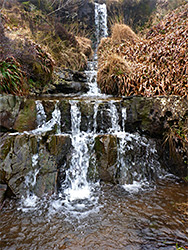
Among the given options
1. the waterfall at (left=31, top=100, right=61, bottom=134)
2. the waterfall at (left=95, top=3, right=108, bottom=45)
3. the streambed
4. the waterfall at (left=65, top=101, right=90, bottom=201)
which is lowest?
the streambed

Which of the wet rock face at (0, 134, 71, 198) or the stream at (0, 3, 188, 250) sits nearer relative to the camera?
the stream at (0, 3, 188, 250)

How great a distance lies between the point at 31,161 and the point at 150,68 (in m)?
4.13

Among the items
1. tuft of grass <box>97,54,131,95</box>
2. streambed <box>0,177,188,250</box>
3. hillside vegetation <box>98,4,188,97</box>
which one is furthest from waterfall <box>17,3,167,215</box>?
tuft of grass <box>97,54,131,95</box>

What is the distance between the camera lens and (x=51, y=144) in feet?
10.5

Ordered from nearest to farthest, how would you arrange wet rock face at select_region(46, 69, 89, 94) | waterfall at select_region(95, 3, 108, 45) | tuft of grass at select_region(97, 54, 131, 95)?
1. tuft of grass at select_region(97, 54, 131, 95)
2. wet rock face at select_region(46, 69, 89, 94)
3. waterfall at select_region(95, 3, 108, 45)

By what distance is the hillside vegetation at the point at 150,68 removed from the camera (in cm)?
435

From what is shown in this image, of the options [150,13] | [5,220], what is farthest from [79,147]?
[150,13]

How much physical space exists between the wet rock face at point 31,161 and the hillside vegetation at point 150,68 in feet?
8.64

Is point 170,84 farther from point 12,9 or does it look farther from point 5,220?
point 12,9

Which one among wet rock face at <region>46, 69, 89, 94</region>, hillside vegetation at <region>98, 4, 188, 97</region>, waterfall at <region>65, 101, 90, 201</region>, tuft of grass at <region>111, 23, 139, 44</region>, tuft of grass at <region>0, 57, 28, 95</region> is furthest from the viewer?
tuft of grass at <region>111, 23, 139, 44</region>

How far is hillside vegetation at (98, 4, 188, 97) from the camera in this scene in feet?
14.3

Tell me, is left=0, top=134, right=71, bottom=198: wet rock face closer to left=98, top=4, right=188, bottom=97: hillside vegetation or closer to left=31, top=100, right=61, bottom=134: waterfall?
left=31, top=100, right=61, bottom=134: waterfall

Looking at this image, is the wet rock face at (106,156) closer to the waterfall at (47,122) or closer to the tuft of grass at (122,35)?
the waterfall at (47,122)

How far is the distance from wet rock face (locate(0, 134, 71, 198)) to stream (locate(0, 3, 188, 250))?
2.2 inches
